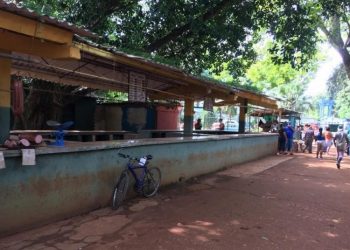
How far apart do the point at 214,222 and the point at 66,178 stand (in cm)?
259

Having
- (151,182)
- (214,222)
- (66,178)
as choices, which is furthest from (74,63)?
(214,222)

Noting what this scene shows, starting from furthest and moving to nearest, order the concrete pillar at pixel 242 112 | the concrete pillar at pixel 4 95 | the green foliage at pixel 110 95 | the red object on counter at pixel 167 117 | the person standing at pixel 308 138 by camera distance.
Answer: the person standing at pixel 308 138, the concrete pillar at pixel 242 112, the red object on counter at pixel 167 117, the green foliage at pixel 110 95, the concrete pillar at pixel 4 95

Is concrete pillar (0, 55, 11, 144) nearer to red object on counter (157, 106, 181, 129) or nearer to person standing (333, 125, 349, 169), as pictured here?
red object on counter (157, 106, 181, 129)

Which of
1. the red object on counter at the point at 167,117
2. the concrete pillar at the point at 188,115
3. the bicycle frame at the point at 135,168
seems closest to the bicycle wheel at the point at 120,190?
the bicycle frame at the point at 135,168

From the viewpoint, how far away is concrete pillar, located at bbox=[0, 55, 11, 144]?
6.48 meters

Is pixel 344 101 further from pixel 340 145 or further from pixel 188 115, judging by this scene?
pixel 188 115

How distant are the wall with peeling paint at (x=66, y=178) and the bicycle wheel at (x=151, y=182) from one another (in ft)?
1.21

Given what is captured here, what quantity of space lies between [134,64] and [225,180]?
4.85 m

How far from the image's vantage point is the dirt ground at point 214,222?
5.90 m

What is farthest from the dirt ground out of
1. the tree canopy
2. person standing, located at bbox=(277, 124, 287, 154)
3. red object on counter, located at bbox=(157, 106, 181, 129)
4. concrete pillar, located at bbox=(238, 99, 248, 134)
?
person standing, located at bbox=(277, 124, 287, 154)

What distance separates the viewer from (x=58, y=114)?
12.7 metres

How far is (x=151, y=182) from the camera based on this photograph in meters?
8.95

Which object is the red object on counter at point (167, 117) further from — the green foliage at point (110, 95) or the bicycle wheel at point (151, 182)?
the bicycle wheel at point (151, 182)

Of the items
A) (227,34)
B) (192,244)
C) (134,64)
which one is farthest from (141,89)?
(192,244)
